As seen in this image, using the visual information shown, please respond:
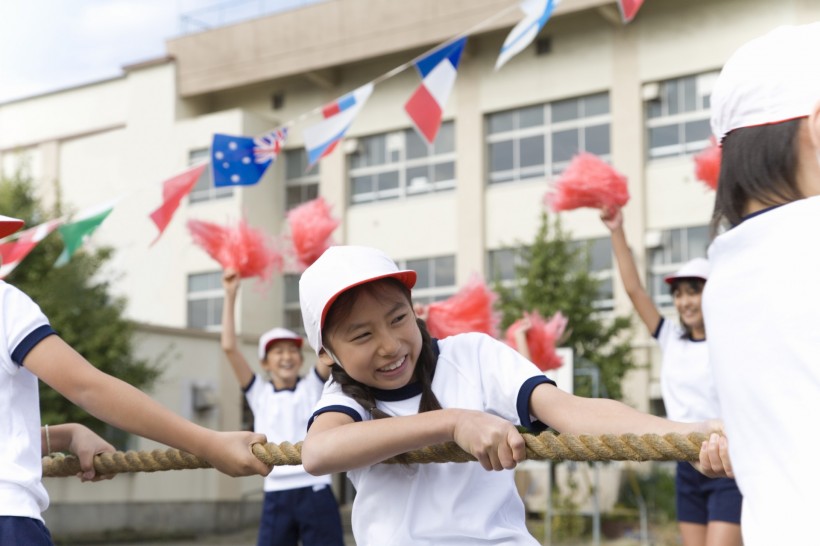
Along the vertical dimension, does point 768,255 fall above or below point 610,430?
above

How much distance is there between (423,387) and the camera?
7.81 feet

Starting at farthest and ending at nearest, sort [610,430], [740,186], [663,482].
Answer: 1. [663,482]
2. [610,430]
3. [740,186]

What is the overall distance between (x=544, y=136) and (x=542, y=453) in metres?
21.4

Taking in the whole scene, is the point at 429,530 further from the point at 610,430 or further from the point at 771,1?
the point at 771,1

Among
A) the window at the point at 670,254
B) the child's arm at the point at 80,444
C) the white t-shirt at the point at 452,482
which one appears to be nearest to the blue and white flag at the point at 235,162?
the child's arm at the point at 80,444

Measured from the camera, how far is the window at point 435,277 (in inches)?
943

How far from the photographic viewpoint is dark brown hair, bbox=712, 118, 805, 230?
1.43 m

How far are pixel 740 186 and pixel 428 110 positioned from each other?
5.64 metres

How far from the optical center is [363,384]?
2385 millimetres

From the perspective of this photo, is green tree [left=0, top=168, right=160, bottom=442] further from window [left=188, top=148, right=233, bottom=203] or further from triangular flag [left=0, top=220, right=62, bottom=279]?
triangular flag [left=0, top=220, right=62, bottom=279]

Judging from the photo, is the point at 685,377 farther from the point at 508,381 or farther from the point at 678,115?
the point at 678,115

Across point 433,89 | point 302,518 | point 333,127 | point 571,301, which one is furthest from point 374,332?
point 571,301

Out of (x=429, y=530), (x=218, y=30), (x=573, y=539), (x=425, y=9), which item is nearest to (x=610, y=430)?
(x=429, y=530)

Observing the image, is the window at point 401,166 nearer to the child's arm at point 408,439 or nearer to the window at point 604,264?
the window at point 604,264
